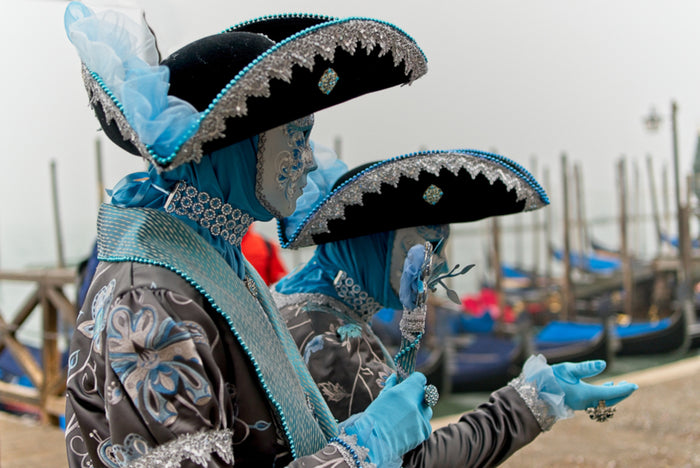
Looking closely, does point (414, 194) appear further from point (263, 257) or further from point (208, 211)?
point (263, 257)

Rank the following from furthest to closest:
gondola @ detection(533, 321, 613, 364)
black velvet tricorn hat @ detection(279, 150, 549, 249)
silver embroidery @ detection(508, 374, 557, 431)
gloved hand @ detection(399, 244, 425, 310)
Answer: gondola @ detection(533, 321, 613, 364), black velvet tricorn hat @ detection(279, 150, 549, 249), silver embroidery @ detection(508, 374, 557, 431), gloved hand @ detection(399, 244, 425, 310)

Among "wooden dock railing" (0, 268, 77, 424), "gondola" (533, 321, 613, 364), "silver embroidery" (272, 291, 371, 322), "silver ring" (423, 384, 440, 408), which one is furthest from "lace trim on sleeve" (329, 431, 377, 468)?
"gondola" (533, 321, 613, 364)

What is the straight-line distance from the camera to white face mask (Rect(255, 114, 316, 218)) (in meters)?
1.05

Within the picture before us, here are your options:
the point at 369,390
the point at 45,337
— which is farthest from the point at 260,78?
the point at 45,337

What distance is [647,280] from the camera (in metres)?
15.7

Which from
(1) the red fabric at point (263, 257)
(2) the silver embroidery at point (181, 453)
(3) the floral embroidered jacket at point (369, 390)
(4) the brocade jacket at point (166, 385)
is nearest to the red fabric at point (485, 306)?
(1) the red fabric at point (263, 257)

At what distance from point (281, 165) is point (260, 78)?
191 millimetres

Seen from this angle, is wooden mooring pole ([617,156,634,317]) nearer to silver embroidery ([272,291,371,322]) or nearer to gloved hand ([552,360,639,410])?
silver embroidery ([272,291,371,322])

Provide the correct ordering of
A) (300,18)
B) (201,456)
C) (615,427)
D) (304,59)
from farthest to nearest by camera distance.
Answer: (615,427), (300,18), (304,59), (201,456)

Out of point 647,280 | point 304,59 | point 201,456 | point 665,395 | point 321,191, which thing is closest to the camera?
point 201,456

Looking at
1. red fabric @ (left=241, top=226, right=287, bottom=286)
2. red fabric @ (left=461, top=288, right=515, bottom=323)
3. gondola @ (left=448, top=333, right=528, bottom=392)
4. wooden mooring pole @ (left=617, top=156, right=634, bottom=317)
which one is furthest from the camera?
red fabric @ (left=461, top=288, right=515, bottom=323)

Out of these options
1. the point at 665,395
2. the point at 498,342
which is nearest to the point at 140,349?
the point at 665,395

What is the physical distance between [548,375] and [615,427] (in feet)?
7.88

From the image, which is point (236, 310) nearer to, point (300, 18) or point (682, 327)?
point (300, 18)
